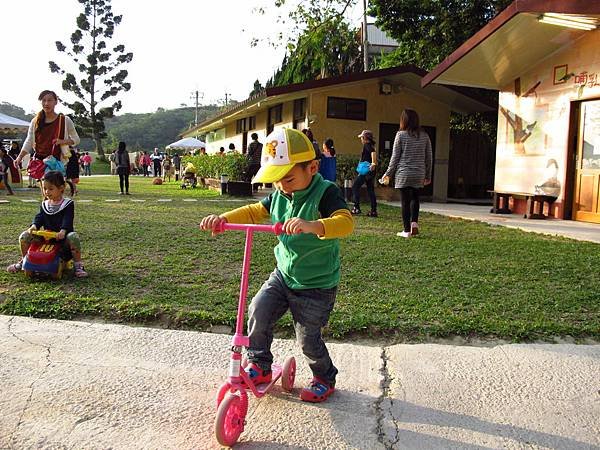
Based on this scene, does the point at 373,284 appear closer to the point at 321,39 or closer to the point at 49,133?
the point at 49,133

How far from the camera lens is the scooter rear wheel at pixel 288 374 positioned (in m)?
2.88

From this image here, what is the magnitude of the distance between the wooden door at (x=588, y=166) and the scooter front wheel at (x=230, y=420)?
9741 mm

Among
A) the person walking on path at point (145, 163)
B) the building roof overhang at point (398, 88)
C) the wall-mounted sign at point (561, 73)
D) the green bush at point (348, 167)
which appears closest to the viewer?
the wall-mounted sign at point (561, 73)

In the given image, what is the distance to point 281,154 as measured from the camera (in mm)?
2588

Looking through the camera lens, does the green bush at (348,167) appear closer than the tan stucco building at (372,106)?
Yes

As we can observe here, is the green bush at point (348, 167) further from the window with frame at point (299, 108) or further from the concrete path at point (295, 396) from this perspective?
the concrete path at point (295, 396)

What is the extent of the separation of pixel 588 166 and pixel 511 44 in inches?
108

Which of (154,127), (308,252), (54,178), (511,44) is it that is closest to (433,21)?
(511,44)

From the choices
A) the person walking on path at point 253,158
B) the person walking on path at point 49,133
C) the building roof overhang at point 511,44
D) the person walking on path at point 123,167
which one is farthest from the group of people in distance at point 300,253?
the person walking on path at point 123,167

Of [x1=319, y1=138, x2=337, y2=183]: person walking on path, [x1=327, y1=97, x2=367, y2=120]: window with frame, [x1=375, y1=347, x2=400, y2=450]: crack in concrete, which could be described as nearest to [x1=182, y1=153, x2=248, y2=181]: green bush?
[x1=327, y1=97, x2=367, y2=120]: window with frame

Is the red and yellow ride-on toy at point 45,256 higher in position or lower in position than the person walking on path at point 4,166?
lower

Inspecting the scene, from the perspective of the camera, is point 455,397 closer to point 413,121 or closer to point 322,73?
point 413,121

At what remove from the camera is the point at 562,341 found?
3645mm

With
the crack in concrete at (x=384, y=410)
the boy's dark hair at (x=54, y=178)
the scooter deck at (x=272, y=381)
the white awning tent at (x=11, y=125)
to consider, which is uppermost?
the white awning tent at (x=11, y=125)
